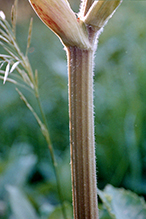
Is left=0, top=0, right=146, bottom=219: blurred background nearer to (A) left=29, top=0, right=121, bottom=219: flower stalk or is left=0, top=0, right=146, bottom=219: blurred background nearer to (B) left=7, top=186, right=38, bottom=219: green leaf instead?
(B) left=7, top=186, right=38, bottom=219: green leaf

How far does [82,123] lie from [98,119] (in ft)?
3.01

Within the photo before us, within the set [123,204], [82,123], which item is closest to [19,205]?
[123,204]

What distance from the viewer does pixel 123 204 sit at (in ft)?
2.13

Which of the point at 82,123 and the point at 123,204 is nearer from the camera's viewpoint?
the point at 82,123

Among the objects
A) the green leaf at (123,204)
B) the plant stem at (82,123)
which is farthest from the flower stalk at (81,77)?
the green leaf at (123,204)

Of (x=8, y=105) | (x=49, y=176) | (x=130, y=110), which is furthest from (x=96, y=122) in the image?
(x=8, y=105)

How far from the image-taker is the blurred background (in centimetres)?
114

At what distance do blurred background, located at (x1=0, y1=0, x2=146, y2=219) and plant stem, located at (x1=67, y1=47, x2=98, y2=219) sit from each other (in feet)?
1.72

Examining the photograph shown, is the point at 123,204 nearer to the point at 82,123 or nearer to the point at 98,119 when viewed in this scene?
the point at 82,123

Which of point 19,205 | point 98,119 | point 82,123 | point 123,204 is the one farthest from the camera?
point 98,119

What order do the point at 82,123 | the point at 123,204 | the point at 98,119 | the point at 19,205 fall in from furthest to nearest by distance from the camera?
the point at 98,119, the point at 19,205, the point at 123,204, the point at 82,123

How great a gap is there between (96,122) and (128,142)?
250 millimetres

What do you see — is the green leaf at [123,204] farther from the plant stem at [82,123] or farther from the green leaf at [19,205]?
the green leaf at [19,205]

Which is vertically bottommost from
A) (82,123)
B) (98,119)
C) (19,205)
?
(19,205)
